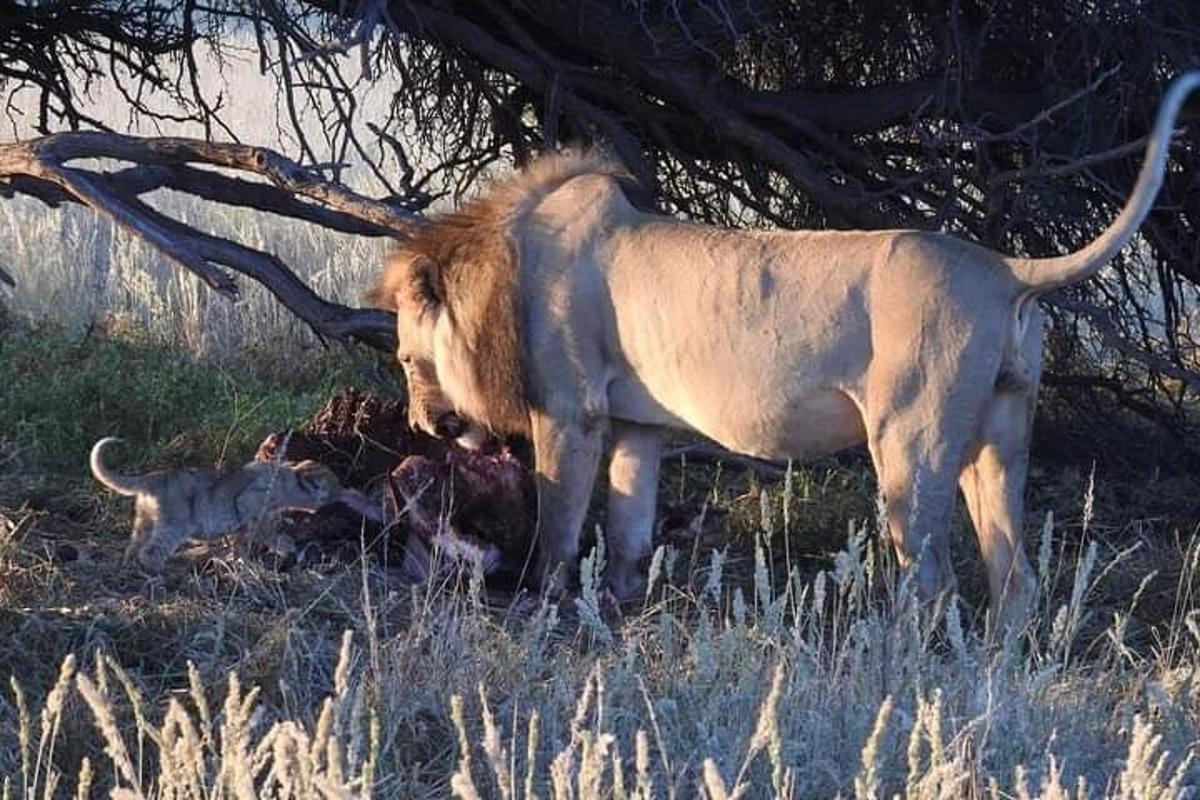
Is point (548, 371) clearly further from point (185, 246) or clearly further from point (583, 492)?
point (185, 246)

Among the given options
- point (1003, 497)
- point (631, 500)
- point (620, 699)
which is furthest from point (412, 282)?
point (620, 699)

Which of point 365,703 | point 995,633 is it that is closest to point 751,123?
point 995,633

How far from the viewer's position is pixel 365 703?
14.8 ft

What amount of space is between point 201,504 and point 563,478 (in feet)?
3.82

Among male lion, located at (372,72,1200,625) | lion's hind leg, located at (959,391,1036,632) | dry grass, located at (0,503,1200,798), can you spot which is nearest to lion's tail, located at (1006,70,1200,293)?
male lion, located at (372,72,1200,625)

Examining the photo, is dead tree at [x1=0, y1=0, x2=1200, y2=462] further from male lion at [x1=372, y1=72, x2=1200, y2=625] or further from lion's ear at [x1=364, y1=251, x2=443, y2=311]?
male lion at [x1=372, y1=72, x2=1200, y2=625]

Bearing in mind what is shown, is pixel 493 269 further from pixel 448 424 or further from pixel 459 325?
pixel 448 424

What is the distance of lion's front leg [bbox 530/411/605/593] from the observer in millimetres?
6477

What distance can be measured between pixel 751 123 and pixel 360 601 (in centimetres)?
285

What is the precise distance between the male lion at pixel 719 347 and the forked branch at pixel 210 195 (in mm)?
228

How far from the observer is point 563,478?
652cm

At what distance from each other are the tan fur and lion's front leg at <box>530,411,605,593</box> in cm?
80

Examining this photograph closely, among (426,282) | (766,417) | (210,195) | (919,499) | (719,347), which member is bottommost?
(919,499)

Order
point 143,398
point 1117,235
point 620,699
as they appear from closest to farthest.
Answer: point 620,699 < point 1117,235 < point 143,398
